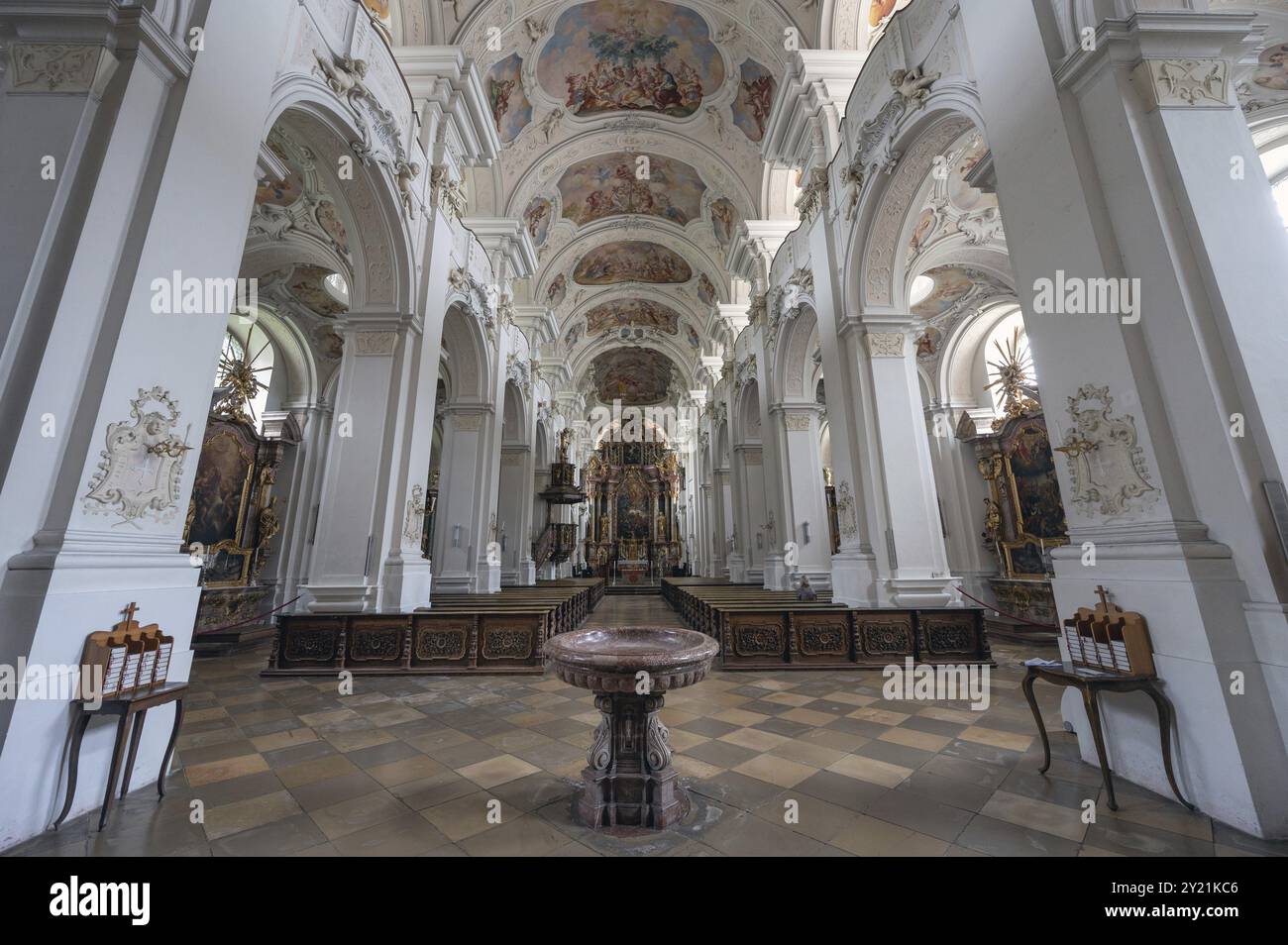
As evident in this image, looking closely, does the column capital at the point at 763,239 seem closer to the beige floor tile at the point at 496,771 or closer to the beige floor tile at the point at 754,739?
the beige floor tile at the point at 754,739

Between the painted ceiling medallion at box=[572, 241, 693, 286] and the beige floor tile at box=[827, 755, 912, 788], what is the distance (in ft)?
54.2

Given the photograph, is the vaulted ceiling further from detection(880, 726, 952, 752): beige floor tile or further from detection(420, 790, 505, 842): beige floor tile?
detection(420, 790, 505, 842): beige floor tile

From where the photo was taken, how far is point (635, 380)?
26625 mm

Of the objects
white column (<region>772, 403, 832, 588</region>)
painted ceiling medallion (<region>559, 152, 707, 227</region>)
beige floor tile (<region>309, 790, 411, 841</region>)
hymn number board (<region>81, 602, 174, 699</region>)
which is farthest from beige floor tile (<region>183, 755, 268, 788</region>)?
painted ceiling medallion (<region>559, 152, 707, 227</region>)

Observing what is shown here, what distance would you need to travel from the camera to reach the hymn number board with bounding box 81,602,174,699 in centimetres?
232

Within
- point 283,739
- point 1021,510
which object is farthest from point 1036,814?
point 1021,510

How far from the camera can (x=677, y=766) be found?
9.29 feet

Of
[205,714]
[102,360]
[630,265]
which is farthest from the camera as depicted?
[630,265]

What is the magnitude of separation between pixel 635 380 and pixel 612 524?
7.86 meters

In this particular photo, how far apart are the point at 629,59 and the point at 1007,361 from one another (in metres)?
10.4

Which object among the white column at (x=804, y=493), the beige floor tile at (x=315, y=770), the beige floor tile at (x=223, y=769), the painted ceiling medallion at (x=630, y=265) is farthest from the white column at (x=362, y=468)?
the painted ceiling medallion at (x=630, y=265)

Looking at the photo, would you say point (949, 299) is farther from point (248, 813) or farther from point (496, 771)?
point (248, 813)

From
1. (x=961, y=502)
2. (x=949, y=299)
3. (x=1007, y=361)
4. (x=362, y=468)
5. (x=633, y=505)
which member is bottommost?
(x=362, y=468)

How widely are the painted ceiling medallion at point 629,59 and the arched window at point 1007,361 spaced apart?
8163mm
